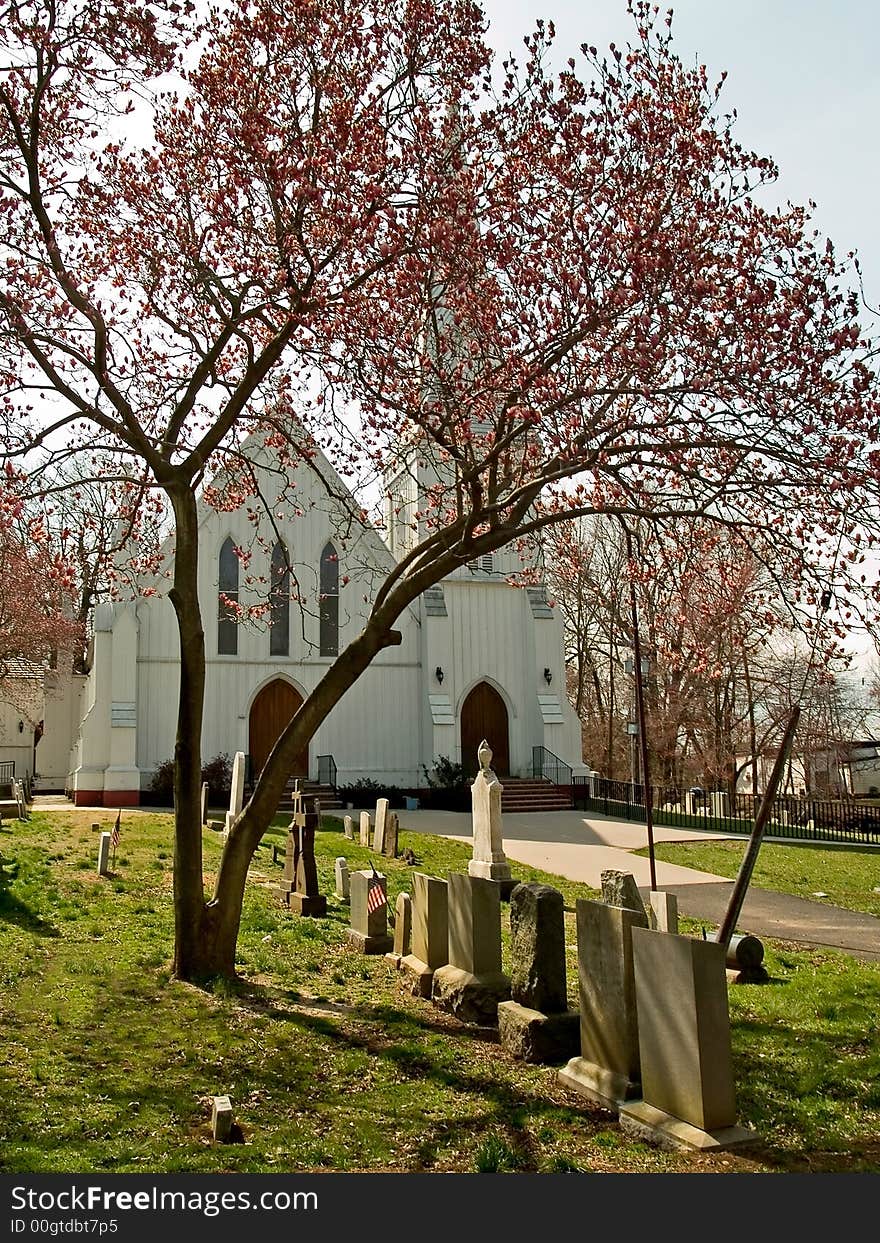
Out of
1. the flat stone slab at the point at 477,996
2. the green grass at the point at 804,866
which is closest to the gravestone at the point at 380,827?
the green grass at the point at 804,866

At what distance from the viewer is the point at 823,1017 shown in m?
7.90

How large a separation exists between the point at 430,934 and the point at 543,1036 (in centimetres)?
225

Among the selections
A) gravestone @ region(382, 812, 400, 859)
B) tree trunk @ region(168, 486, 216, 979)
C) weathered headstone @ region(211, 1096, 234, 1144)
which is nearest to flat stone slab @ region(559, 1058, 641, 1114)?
weathered headstone @ region(211, 1096, 234, 1144)

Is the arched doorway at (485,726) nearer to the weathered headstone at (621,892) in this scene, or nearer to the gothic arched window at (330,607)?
the gothic arched window at (330,607)

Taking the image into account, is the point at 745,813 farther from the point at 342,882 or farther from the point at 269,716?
the point at 342,882

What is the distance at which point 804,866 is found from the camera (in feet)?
64.4

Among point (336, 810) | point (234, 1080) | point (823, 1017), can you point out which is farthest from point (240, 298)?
point (336, 810)

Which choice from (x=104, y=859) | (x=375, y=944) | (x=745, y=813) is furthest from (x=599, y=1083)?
(x=745, y=813)

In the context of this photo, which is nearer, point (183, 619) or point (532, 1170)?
point (532, 1170)

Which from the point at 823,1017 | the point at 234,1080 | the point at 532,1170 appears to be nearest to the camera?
the point at 532,1170

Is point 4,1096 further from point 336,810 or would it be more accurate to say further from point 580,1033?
point 336,810

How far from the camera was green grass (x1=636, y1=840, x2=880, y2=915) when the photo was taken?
16000mm

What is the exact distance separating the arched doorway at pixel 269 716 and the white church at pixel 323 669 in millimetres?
43

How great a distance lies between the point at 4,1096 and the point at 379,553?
85.0ft
